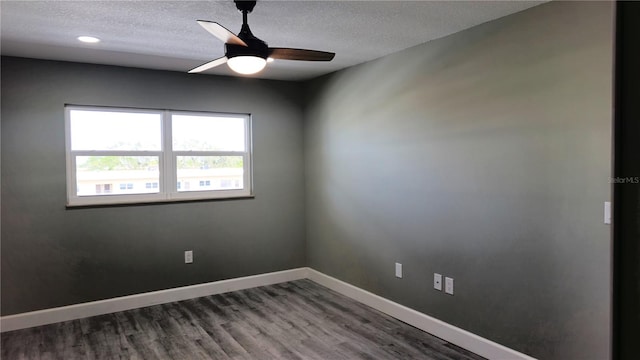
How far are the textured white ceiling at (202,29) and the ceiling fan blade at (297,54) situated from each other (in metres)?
0.27

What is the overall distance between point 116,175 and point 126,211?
14.4 inches

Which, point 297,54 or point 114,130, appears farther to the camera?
point 114,130

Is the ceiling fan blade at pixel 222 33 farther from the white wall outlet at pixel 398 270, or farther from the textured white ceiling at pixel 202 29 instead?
the white wall outlet at pixel 398 270

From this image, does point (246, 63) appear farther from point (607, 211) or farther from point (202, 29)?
point (607, 211)

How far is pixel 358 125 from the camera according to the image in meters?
4.20

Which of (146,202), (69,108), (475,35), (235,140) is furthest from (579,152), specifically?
(69,108)

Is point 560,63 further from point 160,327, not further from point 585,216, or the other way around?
point 160,327

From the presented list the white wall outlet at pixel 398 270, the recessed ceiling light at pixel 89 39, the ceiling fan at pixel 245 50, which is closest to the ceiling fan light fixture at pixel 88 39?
the recessed ceiling light at pixel 89 39

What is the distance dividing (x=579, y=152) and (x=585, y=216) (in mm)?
369

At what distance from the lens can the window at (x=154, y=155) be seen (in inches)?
155

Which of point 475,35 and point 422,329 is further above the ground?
point 475,35

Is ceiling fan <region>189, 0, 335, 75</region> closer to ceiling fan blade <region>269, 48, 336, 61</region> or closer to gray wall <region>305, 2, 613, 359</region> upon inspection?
ceiling fan blade <region>269, 48, 336, 61</region>

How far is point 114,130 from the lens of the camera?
4070 mm

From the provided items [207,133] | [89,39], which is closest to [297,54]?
[89,39]
